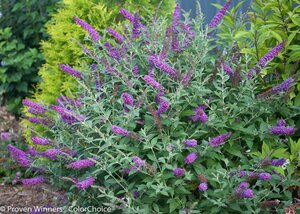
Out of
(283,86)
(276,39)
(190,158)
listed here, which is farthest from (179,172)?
(276,39)

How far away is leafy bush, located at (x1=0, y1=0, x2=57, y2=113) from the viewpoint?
21.9 feet

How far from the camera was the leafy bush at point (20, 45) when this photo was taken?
21.9 ft

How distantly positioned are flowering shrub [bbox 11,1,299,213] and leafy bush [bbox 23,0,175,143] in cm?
139

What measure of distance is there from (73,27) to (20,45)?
2482 millimetres

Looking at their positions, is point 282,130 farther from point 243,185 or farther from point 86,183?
point 86,183

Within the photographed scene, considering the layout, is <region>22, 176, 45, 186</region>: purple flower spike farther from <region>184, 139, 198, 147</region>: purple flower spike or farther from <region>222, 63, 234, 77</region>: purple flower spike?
<region>222, 63, 234, 77</region>: purple flower spike

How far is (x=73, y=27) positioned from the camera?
450 cm

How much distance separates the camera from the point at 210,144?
101 inches

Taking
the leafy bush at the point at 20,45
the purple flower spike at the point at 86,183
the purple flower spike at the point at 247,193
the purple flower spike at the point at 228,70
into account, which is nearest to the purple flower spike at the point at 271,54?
the purple flower spike at the point at 228,70

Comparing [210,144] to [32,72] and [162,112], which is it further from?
[32,72]

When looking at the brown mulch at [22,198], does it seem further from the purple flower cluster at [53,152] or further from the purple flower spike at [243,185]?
the purple flower spike at [243,185]

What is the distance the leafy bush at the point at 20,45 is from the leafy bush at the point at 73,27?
1.91 meters

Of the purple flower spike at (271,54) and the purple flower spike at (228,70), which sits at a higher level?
the purple flower spike at (271,54)

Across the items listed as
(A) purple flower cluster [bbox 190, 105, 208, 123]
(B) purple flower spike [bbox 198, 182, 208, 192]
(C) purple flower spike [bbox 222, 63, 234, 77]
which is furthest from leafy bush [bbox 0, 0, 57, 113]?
(B) purple flower spike [bbox 198, 182, 208, 192]
